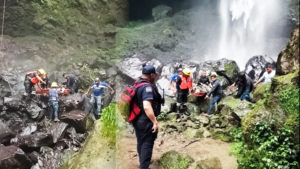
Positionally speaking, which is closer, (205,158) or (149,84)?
(149,84)

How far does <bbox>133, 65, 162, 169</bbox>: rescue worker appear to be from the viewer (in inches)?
191

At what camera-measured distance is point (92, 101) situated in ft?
41.9

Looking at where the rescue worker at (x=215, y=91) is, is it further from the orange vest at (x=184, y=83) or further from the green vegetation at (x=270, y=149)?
the green vegetation at (x=270, y=149)

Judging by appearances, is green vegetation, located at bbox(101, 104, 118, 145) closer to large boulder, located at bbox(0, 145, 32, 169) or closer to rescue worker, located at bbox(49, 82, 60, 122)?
large boulder, located at bbox(0, 145, 32, 169)

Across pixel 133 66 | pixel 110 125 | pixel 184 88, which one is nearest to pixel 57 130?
pixel 110 125

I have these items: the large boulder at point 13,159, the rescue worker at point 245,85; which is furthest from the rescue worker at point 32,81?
the rescue worker at point 245,85

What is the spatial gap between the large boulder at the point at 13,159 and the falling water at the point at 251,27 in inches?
609

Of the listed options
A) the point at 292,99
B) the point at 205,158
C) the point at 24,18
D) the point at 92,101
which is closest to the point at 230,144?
the point at 205,158

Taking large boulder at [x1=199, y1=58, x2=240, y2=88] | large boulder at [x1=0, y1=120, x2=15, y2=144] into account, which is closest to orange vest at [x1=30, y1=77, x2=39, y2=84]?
large boulder at [x1=0, y1=120, x2=15, y2=144]

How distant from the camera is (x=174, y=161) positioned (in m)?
6.48

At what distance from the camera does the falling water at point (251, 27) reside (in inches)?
865

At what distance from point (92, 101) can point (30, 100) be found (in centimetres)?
286

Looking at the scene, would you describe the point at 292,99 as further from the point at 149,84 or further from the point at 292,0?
the point at 292,0

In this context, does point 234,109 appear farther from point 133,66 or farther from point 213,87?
point 133,66
